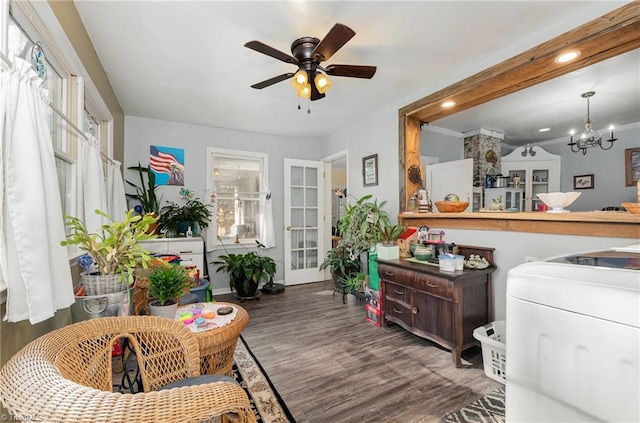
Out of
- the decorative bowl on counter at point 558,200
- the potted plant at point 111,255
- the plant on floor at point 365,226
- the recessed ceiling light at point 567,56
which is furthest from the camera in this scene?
the plant on floor at point 365,226

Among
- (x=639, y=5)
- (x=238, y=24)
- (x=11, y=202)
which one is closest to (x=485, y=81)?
(x=639, y=5)

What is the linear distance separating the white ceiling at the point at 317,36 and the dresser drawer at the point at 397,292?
209cm

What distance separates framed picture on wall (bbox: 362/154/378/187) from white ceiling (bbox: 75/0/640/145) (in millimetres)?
636

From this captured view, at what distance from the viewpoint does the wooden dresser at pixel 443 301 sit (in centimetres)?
214

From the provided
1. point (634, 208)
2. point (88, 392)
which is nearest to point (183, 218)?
point (88, 392)

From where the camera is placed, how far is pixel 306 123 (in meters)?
4.12

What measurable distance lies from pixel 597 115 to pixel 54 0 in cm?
579

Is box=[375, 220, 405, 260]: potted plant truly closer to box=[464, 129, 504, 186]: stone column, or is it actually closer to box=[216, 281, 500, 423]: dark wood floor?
→ box=[216, 281, 500, 423]: dark wood floor

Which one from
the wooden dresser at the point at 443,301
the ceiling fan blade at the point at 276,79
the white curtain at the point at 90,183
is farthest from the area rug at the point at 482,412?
the white curtain at the point at 90,183

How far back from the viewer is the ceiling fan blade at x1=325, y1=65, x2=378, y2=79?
2.06 metres

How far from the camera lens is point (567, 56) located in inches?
76.4

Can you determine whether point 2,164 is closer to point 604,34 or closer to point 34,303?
point 34,303

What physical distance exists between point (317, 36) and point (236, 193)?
292 cm

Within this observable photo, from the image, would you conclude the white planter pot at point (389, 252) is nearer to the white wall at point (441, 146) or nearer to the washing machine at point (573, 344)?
the white wall at point (441, 146)
